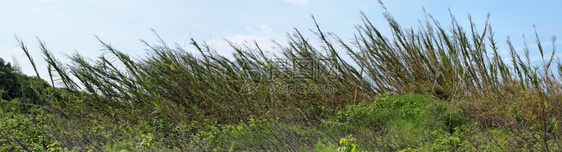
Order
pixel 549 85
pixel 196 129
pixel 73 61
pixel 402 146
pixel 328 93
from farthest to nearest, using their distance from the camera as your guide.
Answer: pixel 73 61 < pixel 328 93 < pixel 196 129 < pixel 549 85 < pixel 402 146

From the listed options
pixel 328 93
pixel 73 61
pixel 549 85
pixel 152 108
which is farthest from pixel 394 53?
pixel 73 61

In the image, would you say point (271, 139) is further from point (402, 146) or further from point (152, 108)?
point (152, 108)

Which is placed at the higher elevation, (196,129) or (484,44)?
(484,44)

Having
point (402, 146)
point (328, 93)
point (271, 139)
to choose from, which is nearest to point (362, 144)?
point (402, 146)

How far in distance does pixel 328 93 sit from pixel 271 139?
181 cm

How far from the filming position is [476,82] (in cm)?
571

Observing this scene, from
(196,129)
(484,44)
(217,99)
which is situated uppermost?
(484,44)

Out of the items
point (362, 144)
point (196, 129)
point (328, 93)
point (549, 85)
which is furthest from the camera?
point (328, 93)

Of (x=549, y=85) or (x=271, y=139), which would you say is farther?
(x=549, y=85)

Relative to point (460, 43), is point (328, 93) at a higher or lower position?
lower

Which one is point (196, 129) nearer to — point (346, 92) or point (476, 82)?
point (346, 92)

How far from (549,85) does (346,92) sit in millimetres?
2069

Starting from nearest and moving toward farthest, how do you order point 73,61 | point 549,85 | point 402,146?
point 402,146 → point 549,85 → point 73,61

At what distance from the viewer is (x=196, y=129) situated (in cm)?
543
